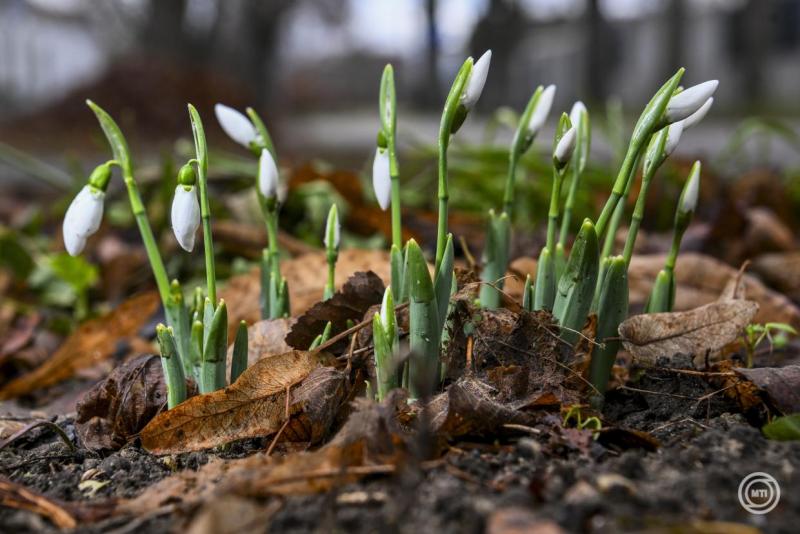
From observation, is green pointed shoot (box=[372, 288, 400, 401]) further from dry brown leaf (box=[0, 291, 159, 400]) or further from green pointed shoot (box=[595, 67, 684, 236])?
dry brown leaf (box=[0, 291, 159, 400])

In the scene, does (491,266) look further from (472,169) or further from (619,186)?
(472,169)

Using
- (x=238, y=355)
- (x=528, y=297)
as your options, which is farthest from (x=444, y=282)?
(x=238, y=355)

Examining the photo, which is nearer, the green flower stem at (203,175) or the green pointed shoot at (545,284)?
the green flower stem at (203,175)

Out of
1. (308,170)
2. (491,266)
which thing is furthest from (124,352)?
(491,266)

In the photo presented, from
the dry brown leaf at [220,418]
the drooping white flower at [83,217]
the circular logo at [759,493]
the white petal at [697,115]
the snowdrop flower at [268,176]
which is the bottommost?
the circular logo at [759,493]

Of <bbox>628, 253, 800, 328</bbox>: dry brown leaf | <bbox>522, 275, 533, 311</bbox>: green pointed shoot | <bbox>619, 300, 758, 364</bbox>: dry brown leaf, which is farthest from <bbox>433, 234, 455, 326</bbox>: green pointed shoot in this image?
<bbox>628, 253, 800, 328</bbox>: dry brown leaf

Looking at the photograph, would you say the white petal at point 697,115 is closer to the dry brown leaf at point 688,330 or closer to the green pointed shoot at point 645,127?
the green pointed shoot at point 645,127

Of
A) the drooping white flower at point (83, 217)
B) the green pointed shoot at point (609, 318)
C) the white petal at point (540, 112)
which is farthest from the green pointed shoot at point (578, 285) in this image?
the drooping white flower at point (83, 217)
